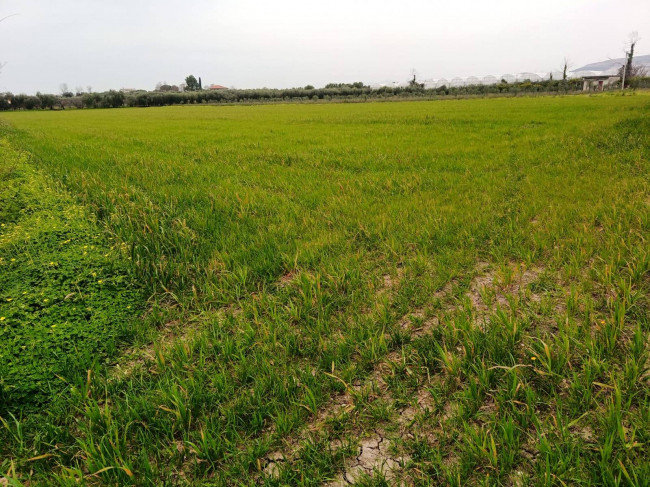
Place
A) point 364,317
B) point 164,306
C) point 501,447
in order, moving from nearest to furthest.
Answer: point 501,447
point 364,317
point 164,306

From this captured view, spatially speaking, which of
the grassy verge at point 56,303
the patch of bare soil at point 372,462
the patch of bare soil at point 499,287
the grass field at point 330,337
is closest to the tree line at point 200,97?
the grass field at point 330,337

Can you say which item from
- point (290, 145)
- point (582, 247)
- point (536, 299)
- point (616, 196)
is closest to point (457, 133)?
point (290, 145)

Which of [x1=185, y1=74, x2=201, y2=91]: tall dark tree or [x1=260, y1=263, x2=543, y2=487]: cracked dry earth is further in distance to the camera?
[x1=185, y1=74, x2=201, y2=91]: tall dark tree

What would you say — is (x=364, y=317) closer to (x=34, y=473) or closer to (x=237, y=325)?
(x=237, y=325)

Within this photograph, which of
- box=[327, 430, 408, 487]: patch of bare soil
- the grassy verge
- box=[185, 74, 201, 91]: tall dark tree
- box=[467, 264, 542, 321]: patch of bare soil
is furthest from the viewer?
box=[185, 74, 201, 91]: tall dark tree

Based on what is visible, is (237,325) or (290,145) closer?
(237,325)

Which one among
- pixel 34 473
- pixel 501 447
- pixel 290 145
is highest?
pixel 290 145

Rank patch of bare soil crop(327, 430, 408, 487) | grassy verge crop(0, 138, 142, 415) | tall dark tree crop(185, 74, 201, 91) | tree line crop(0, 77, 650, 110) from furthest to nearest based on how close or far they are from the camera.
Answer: tall dark tree crop(185, 74, 201, 91) < tree line crop(0, 77, 650, 110) < grassy verge crop(0, 138, 142, 415) < patch of bare soil crop(327, 430, 408, 487)

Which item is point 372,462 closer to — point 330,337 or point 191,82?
point 330,337

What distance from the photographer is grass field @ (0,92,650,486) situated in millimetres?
1751

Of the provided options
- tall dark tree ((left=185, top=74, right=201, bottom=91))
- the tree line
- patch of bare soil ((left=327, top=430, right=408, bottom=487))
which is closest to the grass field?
patch of bare soil ((left=327, top=430, right=408, bottom=487))

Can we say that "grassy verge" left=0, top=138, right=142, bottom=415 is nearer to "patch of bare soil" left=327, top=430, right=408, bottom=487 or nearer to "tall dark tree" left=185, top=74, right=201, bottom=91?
"patch of bare soil" left=327, top=430, right=408, bottom=487

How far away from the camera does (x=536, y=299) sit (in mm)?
2934

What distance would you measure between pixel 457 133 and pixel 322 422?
12.4 meters
